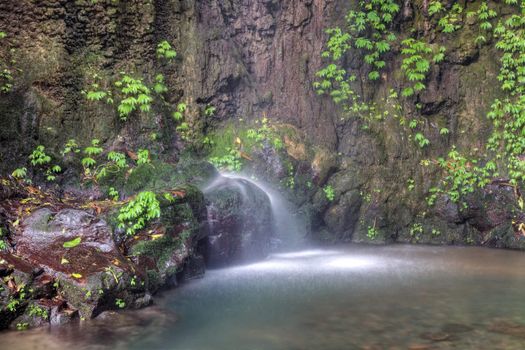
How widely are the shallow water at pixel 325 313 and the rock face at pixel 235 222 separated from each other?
458 millimetres

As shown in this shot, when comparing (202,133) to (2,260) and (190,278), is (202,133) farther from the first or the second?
(2,260)

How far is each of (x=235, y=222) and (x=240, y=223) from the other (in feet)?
0.45

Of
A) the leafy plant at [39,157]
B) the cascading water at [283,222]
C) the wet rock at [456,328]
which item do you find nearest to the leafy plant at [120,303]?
the wet rock at [456,328]

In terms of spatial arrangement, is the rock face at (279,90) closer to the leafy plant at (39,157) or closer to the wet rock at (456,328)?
the leafy plant at (39,157)

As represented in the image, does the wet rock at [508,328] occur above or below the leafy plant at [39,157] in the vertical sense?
below

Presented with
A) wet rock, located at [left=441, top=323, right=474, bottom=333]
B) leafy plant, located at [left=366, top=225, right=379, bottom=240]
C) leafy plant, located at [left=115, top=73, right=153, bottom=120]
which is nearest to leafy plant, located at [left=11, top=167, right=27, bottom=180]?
leafy plant, located at [left=115, top=73, right=153, bottom=120]

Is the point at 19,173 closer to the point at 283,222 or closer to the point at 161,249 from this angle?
the point at 161,249

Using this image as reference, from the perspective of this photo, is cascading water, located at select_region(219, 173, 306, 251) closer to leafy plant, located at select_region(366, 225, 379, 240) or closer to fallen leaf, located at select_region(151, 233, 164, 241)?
leafy plant, located at select_region(366, 225, 379, 240)

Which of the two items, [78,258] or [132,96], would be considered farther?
[132,96]

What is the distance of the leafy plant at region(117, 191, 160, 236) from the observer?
692cm

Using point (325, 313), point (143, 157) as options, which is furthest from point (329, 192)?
point (325, 313)

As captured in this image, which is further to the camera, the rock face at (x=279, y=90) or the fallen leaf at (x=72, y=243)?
the rock face at (x=279, y=90)

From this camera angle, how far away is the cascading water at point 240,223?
28.1ft

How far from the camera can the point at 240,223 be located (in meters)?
8.89
